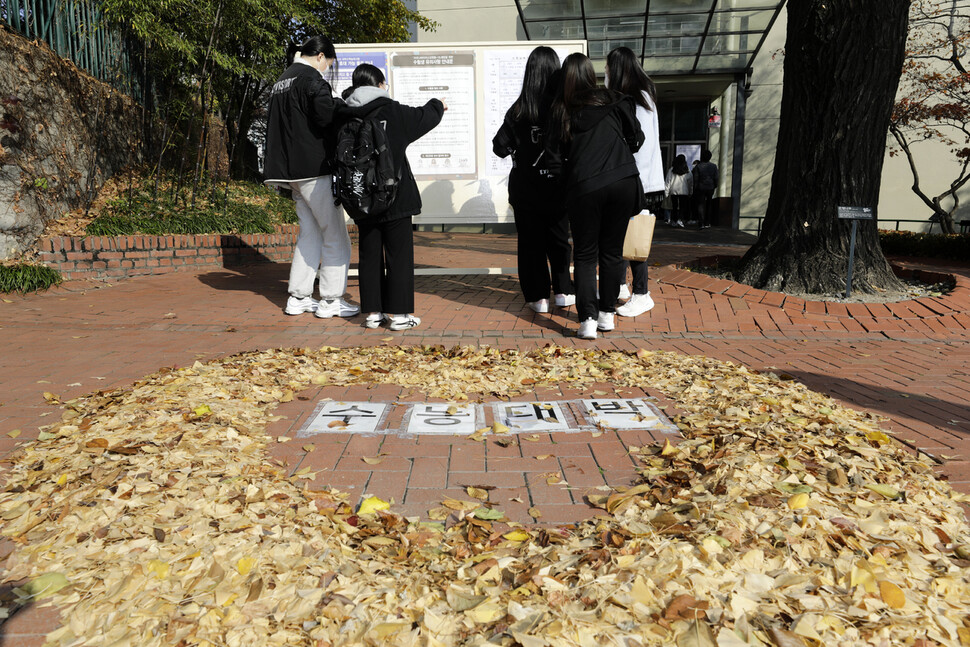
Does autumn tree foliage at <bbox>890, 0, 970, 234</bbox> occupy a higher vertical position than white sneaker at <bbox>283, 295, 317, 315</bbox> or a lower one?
higher

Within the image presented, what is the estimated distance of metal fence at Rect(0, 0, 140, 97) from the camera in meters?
7.55

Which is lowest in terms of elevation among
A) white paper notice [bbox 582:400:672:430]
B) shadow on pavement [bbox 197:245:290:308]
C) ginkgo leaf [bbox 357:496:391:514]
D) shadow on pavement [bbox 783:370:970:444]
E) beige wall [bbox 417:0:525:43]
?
ginkgo leaf [bbox 357:496:391:514]

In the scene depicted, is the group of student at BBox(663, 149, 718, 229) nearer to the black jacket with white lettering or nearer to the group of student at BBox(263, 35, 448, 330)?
the group of student at BBox(263, 35, 448, 330)

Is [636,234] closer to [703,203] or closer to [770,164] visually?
[703,203]

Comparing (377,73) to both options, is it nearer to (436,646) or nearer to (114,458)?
(114,458)

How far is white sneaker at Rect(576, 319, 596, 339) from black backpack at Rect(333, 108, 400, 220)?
157 centimetres

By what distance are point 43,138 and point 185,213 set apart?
5.32ft

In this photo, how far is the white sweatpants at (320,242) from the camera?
17.0 ft

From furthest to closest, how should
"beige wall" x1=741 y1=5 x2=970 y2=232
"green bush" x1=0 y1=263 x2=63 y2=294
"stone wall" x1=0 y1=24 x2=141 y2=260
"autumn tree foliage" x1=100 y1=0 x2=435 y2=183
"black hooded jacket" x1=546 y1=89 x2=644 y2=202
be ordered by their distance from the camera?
1. "beige wall" x1=741 y1=5 x2=970 y2=232
2. "autumn tree foliage" x1=100 y1=0 x2=435 y2=183
3. "stone wall" x1=0 y1=24 x2=141 y2=260
4. "green bush" x1=0 y1=263 x2=63 y2=294
5. "black hooded jacket" x1=546 y1=89 x2=644 y2=202

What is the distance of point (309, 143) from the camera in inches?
199

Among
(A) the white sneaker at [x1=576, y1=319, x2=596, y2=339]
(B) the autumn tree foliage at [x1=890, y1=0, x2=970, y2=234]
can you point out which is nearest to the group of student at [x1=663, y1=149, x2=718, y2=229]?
(B) the autumn tree foliage at [x1=890, y1=0, x2=970, y2=234]

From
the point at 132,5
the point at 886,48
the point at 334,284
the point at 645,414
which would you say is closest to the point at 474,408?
the point at 645,414

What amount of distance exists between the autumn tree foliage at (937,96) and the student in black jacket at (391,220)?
35.7 ft

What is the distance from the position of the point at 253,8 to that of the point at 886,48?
7072 millimetres
